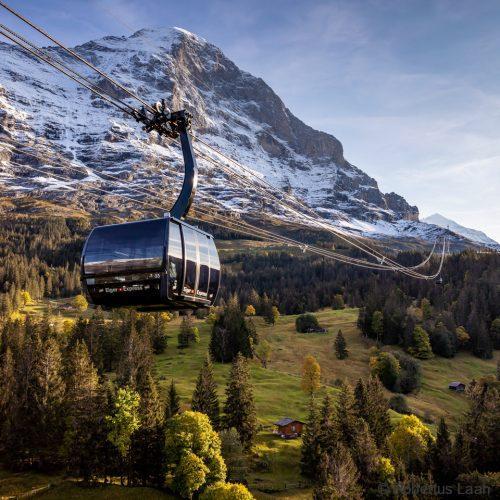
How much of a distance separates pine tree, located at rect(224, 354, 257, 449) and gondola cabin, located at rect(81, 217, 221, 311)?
45972mm

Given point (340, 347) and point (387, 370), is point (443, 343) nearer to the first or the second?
point (340, 347)

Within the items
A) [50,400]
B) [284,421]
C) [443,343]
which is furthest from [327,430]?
[443,343]

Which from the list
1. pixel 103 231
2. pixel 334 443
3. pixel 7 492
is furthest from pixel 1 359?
pixel 103 231

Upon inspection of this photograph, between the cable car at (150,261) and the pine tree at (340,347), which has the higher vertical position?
the cable car at (150,261)

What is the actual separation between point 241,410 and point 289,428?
331 inches

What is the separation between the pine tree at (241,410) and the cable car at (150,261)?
45.8 m

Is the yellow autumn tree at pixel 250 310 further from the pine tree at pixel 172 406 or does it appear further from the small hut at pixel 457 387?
the pine tree at pixel 172 406

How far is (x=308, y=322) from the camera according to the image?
450 ft

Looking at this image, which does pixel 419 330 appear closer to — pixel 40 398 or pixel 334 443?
pixel 334 443

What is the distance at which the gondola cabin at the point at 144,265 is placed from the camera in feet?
63.5

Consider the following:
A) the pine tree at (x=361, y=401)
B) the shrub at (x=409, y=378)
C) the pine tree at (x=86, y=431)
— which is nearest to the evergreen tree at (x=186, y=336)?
the shrub at (x=409, y=378)

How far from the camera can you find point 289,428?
67250mm

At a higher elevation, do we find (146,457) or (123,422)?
(123,422)

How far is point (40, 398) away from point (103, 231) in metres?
49.8
